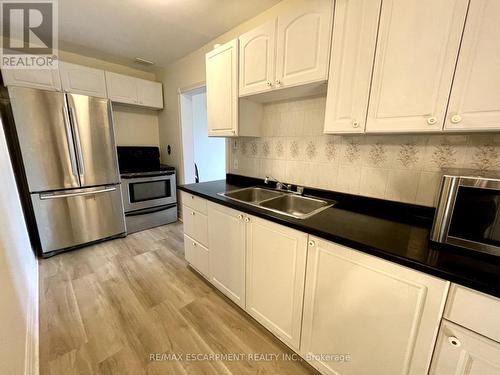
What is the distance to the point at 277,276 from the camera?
4.27 ft

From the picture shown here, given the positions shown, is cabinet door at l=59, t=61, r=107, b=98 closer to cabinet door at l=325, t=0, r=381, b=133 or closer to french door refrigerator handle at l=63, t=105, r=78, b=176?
french door refrigerator handle at l=63, t=105, r=78, b=176

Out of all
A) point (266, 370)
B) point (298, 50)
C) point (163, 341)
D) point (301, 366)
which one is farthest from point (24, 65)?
point (301, 366)

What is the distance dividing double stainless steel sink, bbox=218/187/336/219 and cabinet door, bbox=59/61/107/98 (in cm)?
238

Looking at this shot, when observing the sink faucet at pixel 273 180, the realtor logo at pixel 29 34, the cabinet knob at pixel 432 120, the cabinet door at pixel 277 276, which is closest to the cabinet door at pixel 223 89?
the sink faucet at pixel 273 180

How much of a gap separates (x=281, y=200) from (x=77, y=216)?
2480 millimetres

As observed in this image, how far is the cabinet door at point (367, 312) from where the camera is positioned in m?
0.81

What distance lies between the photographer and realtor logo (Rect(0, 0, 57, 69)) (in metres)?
1.78

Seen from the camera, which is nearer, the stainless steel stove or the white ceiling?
the white ceiling

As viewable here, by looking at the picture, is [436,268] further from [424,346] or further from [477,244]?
[424,346]

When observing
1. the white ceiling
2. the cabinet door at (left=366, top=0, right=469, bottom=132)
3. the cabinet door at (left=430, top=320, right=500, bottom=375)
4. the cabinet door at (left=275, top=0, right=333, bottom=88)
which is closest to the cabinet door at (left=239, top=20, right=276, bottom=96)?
the cabinet door at (left=275, top=0, right=333, bottom=88)

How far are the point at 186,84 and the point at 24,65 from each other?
1.68 metres

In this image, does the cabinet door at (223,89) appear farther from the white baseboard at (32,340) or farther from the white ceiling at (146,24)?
the white baseboard at (32,340)

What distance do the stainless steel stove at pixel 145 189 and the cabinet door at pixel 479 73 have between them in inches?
123

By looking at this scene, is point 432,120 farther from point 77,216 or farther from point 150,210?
point 77,216
